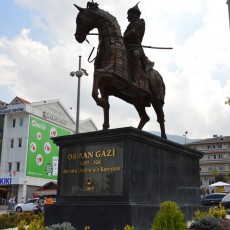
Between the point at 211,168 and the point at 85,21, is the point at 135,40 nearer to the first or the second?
the point at 85,21

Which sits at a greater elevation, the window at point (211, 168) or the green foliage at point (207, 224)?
the window at point (211, 168)

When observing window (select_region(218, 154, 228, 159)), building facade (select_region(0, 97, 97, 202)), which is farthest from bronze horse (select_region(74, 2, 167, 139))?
window (select_region(218, 154, 228, 159))

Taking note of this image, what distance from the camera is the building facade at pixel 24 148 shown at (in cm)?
4634

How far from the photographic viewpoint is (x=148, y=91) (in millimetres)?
10992

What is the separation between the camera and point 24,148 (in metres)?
47.0

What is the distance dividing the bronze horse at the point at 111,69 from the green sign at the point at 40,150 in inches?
1455

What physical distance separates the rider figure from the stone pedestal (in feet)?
6.84

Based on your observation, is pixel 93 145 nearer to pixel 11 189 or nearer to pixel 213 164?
pixel 11 189

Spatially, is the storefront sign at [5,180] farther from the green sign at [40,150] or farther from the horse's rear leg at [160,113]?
the horse's rear leg at [160,113]

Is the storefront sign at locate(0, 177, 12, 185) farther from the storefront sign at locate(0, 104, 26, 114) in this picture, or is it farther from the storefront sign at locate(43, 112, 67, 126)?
the storefront sign at locate(43, 112, 67, 126)

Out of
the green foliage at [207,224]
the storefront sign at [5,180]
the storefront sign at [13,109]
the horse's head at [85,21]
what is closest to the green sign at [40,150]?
the storefront sign at [13,109]

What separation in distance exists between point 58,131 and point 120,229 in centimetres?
4627

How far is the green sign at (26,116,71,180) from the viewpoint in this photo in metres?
47.6

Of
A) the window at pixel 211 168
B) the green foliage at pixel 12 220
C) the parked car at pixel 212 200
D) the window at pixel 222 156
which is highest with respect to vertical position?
the window at pixel 222 156
